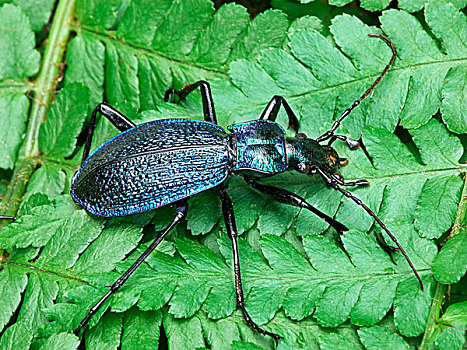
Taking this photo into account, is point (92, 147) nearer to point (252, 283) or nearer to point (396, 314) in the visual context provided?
point (252, 283)

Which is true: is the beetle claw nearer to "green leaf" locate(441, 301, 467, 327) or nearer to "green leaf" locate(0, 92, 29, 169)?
"green leaf" locate(441, 301, 467, 327)

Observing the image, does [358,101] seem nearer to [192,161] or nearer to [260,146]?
[260,146]

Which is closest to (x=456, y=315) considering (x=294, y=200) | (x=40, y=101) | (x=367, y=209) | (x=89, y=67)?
(x=367, y=209)

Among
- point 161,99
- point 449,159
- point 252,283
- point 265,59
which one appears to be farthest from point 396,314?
point 161,99

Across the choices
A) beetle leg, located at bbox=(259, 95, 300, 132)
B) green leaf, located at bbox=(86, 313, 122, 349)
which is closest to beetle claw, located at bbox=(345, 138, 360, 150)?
beetle leg, located at bbox=(259, 95, 300, 132)

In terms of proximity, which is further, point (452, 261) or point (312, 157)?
point (312, 157)

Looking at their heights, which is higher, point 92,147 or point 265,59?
point 265,59

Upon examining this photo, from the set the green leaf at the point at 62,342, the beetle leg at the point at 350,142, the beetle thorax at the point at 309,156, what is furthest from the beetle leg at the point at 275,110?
the green leaf at the point at 62,342
